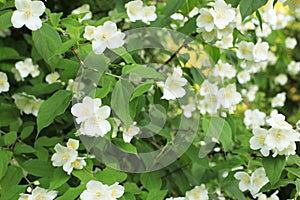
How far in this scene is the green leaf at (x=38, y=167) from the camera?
1515 millimetres

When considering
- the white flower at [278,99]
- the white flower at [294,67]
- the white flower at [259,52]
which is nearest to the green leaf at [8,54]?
the white flower at [259,52]

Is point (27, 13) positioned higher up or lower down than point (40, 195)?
higher up

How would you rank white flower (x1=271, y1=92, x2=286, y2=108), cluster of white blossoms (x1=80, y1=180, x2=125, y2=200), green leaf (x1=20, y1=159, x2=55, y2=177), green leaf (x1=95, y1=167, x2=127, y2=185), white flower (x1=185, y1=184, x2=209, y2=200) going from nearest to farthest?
cluster of white blossoms (x1=80, y1=180, x2=125, y2=200)
green leaf (x1=95, y1=167, x2=127, y2=185)
green leaf (x1=20, y1=159, x2=55, y2=177)
white flower (x1=185, y1=184, x2=209, y2=200)
white flower (x1=271, y1=92, x2=286, y2=108)

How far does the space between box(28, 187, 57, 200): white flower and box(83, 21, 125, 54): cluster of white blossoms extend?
43cm

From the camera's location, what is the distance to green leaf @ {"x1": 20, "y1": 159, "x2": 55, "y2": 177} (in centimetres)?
151

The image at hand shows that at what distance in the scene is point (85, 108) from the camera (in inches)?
52.0

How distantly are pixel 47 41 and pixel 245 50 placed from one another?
73cm

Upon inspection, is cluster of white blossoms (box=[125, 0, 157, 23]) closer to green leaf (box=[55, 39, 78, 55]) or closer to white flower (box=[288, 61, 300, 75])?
green leaf (box=[55, 39, 78, 55])

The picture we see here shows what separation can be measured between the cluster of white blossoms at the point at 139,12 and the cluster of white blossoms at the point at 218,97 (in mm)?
329

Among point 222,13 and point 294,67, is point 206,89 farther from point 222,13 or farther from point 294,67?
point 294,67

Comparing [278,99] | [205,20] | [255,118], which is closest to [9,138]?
[205,20]

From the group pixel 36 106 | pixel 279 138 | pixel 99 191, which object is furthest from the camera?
pixel 36 106

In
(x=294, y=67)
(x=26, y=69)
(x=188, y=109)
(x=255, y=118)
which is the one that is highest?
(x=26, y=69)

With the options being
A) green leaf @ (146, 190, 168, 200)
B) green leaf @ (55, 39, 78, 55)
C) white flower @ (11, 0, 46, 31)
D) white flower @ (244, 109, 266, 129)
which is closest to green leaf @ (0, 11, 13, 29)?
white flower @ (11, 0, 46, 31)
